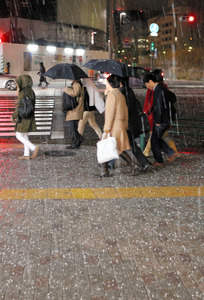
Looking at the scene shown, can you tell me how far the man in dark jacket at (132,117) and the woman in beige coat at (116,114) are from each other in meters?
0.21

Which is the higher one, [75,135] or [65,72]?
[65,72]

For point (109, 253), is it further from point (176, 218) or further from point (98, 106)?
point (98, 106)

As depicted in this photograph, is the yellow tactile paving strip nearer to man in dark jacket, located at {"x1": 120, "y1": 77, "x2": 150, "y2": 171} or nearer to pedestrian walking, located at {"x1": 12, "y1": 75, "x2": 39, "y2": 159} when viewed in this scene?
man in dark jacket, located at {"x1": 120, "y1": 77, "x2": 150, "y2": 171}

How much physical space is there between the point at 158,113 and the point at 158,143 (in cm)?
69

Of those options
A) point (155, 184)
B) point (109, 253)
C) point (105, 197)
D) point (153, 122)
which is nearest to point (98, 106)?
point (153, 122)

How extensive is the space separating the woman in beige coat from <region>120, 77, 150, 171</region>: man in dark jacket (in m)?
0.21

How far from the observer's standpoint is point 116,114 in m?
7.09

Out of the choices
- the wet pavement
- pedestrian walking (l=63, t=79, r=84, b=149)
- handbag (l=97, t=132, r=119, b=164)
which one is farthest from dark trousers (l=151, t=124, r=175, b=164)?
pedestrian walking (l=63, t=79, r=84, b=149)

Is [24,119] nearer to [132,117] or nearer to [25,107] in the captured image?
[25,107]

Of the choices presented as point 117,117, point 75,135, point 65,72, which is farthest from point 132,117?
point 75,135

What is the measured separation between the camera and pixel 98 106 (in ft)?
32.2

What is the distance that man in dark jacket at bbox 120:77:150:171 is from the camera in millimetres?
7349

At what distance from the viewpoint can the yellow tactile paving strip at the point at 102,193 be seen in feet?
19.9

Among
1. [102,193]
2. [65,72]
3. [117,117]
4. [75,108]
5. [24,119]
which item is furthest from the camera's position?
[75,108]
